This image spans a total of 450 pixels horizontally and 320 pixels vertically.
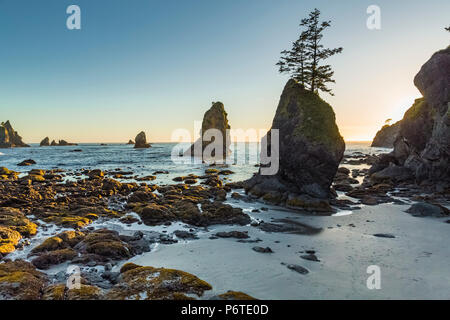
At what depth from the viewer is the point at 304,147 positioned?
24984mm

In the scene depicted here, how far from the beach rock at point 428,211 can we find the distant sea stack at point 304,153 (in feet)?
22.9

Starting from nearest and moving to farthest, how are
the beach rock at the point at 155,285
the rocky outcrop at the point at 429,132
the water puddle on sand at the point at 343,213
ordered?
the beach rock at the point at 155,285
the water puddle on sand at the point at 343,213
the rocky outcrop at the point at 429,132

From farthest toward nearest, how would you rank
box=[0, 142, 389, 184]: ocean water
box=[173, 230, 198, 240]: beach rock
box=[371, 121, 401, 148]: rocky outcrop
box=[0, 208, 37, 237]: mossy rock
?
box=[371, 121, 401, 148]: rocky outcrop < box=[0, 142, 389, 184]: ocean water < box=[173, 230, 198, 240]: beach rock < box=[0, 208, 37, 237]: mossy rock

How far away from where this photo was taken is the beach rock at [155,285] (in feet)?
26.5

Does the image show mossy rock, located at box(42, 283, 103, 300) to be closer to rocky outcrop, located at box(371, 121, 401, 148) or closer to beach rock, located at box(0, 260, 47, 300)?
beach rock, located at box(0, 260, 47, 300)

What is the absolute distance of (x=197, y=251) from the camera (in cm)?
1259

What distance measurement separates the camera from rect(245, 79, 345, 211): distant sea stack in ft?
80.3

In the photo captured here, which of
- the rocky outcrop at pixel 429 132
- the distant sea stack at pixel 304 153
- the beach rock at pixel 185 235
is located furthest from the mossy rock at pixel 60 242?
the rocky outcrop at pixel 429 132

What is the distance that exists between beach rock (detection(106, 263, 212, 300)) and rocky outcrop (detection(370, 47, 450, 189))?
103 feet

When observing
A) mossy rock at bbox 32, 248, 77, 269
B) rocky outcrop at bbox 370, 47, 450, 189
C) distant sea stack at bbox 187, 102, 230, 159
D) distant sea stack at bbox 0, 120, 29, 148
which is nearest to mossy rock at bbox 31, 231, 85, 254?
mossy rock at bbox 32, 248, 77, 269

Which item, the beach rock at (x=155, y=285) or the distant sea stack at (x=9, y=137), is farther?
the distant sea stack at (x=9, y=137)

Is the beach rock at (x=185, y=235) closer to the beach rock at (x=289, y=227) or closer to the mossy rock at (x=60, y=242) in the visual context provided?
the beach rock at (x=289, y=227)

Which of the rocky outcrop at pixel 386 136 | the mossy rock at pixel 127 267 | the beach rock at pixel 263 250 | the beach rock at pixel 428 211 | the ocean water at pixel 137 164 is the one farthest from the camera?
the rocky outcrop at pixel 386 136
